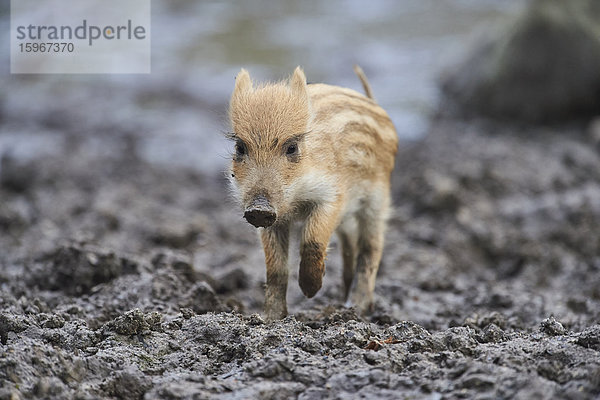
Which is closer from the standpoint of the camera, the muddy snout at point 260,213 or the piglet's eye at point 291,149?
the muddy snout at point 260,213

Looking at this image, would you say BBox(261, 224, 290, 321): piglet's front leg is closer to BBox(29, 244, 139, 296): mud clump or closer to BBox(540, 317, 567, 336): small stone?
BBox(29, 244, 139, 296): mud clump

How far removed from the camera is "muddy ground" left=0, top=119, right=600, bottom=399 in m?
2.93

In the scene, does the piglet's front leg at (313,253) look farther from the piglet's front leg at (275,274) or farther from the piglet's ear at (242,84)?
the piglet's ear at (242,84)

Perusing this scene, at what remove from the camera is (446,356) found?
3.08 m

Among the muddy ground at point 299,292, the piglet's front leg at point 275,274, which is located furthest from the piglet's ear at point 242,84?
the muddy ground at point 299,292

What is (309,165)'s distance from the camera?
3.91 metres

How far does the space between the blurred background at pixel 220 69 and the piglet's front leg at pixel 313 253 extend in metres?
4.54

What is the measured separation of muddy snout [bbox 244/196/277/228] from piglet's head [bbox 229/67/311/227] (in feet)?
0.16

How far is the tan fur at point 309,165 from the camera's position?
3758 millimetres

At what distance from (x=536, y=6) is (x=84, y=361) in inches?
340

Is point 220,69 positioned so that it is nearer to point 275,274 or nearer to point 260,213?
point 275,274

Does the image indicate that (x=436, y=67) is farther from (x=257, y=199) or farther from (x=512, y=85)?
(x=257, y=199)

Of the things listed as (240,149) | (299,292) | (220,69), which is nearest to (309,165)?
(240,149)

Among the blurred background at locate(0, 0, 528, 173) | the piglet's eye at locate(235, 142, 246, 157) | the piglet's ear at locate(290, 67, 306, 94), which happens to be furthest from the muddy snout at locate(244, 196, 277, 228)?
the blurred background at locate(0, 0, 528, 173)
